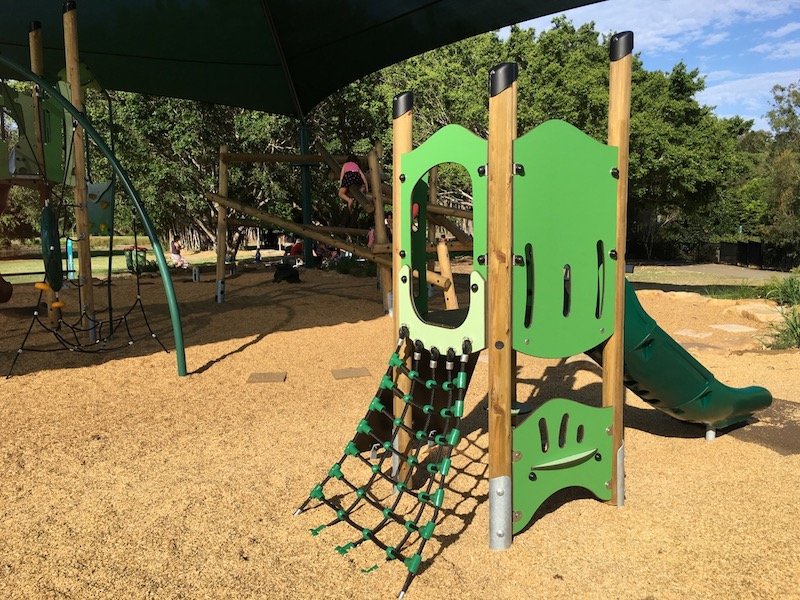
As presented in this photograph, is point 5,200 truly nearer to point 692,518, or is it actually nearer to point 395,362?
point 395,362

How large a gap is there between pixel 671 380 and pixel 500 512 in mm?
1476

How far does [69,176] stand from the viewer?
681cm

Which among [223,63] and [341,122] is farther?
[341,122]

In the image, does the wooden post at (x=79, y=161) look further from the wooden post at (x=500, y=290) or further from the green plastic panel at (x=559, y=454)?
the green plastic panel at (x=559, y=454)

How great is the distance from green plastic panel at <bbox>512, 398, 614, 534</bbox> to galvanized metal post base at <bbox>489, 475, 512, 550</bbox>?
7 cm

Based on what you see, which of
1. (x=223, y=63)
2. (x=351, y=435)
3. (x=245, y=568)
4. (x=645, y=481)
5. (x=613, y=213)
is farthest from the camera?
(x=223, y=63)

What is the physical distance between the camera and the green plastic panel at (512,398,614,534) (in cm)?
279

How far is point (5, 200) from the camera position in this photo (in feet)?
26.2

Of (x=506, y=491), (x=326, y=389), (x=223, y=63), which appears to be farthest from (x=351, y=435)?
(x=223, y=63)

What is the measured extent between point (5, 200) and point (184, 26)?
3704 millimetres

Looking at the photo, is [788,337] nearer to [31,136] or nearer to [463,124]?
[31,136]

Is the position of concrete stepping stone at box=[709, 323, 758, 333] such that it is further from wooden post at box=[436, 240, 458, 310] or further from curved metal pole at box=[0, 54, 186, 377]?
curved metal pole at box=[0, 54, 186, 377]

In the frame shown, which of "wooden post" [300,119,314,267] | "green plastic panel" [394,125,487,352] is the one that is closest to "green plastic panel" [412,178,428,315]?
"green plastic panel" [394,125,487,352]

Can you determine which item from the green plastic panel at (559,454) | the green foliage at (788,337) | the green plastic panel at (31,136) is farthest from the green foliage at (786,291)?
the green plastic panel at (31,136)
